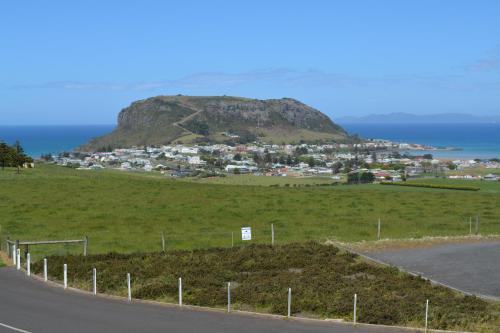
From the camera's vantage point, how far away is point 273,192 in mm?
55719

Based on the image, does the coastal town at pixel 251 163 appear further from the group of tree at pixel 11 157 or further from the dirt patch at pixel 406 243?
the dirt patch at pixel 406 243

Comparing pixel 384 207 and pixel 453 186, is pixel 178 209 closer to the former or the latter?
pixel 384 207

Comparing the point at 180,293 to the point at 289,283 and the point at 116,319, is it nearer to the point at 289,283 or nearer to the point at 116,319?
the point at 116,319

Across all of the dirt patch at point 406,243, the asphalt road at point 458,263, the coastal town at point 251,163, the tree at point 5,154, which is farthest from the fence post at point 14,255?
the coastal town at point 251,163

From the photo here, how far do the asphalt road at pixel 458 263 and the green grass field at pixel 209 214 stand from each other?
3.58 meters

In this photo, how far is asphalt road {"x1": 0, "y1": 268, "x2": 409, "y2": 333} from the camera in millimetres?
16891

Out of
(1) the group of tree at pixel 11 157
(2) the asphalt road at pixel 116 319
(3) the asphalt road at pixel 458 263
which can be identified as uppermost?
(1) the group of tree at pixel 11 157

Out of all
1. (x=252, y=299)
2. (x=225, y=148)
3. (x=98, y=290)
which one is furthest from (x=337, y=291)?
(x=225, y=148)

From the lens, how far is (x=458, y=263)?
2645 centimetres

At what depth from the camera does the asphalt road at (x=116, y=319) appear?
1689 cm

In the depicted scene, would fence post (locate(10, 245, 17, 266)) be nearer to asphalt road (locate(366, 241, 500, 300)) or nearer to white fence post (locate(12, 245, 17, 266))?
white fence post (locate(12, 245, 17, 266))

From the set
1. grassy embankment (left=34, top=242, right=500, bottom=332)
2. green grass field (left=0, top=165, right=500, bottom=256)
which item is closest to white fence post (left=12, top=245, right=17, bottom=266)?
grassy embankment (left=34, top=242, right=500, bottom=332)

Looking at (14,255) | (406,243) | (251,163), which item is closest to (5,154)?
(14,255)

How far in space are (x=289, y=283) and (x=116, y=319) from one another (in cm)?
611
